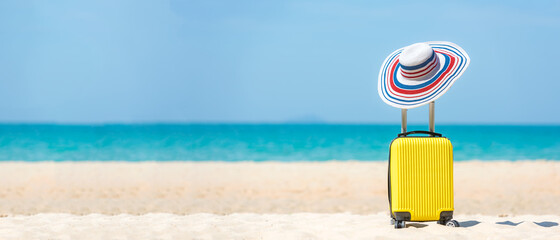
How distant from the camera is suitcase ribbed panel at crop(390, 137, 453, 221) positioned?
6.04 meters

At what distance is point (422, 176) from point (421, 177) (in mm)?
13

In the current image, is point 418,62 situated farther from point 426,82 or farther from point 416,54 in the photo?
point 426,82

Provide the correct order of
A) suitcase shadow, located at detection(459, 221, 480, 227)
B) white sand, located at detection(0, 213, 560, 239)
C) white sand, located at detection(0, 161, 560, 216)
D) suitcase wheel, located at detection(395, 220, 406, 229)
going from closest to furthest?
1. white sand, located at detection(0, 213, 560, 239)
2. suitcase wheel, located at detection(395, 220, 406, 229)
3. suitcase shadow, located at detection(459, 221, 480, 227)
4. white sand, located at detection(0, 161, 560, 216)

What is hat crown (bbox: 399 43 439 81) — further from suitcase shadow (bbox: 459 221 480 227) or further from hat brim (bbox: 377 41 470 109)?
suitcase shadow (bbox: 459 221 480 227)

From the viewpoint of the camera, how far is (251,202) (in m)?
10.2

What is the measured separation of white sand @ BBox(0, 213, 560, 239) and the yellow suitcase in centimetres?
18

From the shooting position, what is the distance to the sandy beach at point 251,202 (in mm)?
6285

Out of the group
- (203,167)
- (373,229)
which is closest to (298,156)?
(203,167)

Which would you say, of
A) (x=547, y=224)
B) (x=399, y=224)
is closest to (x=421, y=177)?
(x=399, y=224)

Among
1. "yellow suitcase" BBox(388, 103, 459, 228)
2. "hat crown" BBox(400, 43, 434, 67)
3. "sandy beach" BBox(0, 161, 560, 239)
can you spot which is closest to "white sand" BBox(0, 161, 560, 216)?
"sandy beach" BBox(0, 161, 560, 239)

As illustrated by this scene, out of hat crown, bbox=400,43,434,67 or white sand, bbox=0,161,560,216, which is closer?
hat crown, bbox=400,43,434,67

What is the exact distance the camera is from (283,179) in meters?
14.0

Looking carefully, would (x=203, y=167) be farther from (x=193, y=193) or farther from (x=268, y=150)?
(x=268, y=150)

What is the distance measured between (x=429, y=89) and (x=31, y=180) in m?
10.4
